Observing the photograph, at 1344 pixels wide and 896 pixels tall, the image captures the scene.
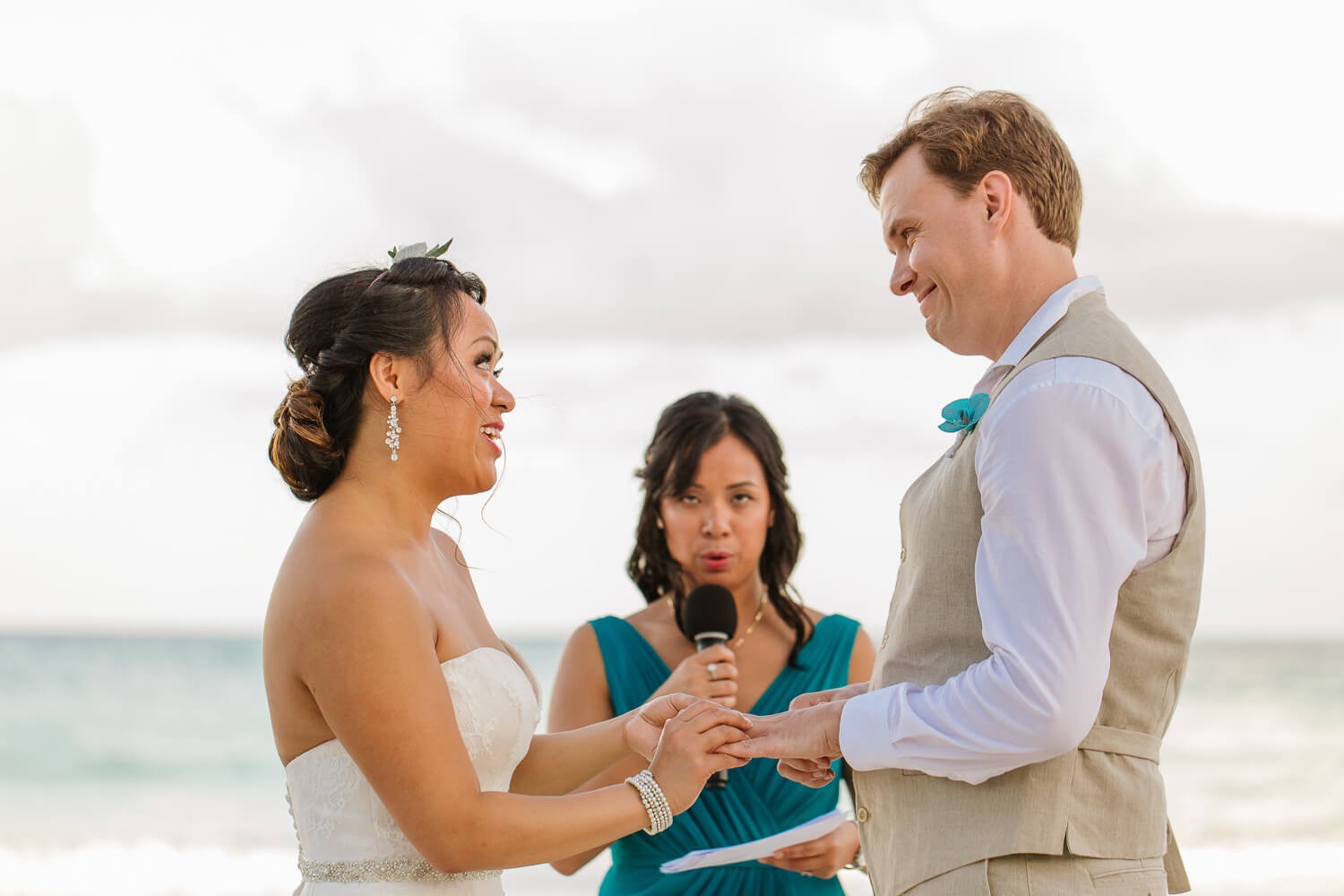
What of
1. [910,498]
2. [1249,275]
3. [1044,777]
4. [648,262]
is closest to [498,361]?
[910,498]

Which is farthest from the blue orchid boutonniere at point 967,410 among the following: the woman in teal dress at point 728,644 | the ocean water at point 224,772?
the ocean water at point 224,772

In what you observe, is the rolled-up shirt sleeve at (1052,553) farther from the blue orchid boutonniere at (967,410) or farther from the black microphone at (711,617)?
the black microphone at (711,617)

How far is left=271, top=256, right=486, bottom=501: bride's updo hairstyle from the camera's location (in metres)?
3.25

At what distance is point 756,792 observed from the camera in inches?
178

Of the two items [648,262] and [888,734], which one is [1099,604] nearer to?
[888,734]

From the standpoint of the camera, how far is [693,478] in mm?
4652

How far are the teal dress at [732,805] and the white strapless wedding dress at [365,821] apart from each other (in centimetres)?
122

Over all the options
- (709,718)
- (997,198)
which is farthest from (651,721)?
(997,198)

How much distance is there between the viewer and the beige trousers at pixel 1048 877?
2.48 meters

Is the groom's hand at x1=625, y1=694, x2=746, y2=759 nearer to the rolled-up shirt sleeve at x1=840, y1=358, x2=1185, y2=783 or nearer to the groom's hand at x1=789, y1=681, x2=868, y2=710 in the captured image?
the groom's hand at x1=789, y1=681, x2=868, y2=710

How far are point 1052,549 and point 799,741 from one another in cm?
86

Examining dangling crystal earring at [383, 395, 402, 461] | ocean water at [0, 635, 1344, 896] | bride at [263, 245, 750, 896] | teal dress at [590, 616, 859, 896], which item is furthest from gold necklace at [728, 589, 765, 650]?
ocean water at [0, 635, 1344, 896]

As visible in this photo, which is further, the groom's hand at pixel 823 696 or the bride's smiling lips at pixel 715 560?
the bride's smiling lips at pixel 715 560

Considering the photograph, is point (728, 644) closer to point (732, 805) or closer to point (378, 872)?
point (732, 805)
